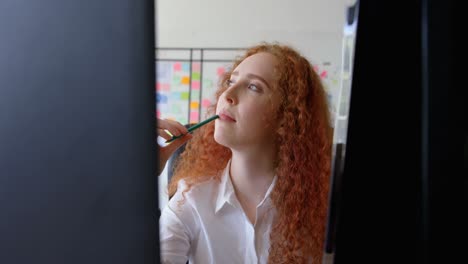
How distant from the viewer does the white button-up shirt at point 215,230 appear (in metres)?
0.55

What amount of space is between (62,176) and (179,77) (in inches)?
41.5

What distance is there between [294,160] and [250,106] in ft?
0.39

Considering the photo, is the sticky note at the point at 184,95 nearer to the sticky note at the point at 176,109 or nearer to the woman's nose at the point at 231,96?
the sticky note at the point at 176,109

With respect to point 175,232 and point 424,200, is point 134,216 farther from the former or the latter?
point 175,232

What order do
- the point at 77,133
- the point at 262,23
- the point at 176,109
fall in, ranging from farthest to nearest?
the point at 262,23 → the point at 176,109 → the point at 77,133

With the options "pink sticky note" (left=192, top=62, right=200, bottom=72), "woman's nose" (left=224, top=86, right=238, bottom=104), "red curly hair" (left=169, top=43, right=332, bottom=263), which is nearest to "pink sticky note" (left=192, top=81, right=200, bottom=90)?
"pink sticky note" (left=192, top=62, right=200, bottom=72)

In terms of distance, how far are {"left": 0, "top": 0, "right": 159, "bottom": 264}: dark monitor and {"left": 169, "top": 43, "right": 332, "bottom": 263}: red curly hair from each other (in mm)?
365

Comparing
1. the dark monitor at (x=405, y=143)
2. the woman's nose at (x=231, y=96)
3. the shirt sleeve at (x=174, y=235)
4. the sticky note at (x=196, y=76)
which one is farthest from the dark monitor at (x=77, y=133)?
the sticky note at (x=196, y=76)

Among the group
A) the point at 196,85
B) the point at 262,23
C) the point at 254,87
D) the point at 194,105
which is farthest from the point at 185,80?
the point at 254,87

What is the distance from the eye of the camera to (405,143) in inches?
9.7

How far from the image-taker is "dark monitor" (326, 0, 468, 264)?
0.23 metres

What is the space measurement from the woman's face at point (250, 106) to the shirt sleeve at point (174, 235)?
0.13 metres

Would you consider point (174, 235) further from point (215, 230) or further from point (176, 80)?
point (176, 80)

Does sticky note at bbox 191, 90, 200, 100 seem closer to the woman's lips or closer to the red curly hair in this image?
the red curly hair
